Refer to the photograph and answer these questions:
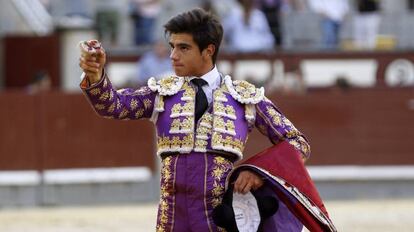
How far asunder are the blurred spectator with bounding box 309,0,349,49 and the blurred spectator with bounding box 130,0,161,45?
1746 millimetres

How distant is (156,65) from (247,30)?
1350mm

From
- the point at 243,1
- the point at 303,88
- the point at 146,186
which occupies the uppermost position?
the point at 243,1

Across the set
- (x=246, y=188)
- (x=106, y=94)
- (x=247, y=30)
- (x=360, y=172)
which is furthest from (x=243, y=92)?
(x=360, y=172)

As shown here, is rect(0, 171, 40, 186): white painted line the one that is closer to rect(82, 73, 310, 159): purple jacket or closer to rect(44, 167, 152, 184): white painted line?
rect(44, 167, 152, 184): white painted line

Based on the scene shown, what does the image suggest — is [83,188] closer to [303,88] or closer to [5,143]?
[5,143]

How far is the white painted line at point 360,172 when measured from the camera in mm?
13836

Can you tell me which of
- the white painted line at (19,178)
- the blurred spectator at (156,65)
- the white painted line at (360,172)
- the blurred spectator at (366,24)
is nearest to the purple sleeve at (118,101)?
the blurred spectator at (156,65)

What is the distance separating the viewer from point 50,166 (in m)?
13.3

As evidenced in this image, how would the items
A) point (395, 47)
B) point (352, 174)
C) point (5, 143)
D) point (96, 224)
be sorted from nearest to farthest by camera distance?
1. point (96, 224)
2. point (5, 143)
3. point (352, 174)
4. point (395, 47)

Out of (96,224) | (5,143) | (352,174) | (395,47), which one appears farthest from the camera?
(395,47)

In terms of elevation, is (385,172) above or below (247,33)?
below

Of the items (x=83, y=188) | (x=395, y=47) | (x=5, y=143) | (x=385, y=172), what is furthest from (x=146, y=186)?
(x=395, y=47)

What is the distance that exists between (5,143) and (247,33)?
111 inches

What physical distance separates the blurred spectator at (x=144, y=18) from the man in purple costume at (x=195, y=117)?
1013cm
